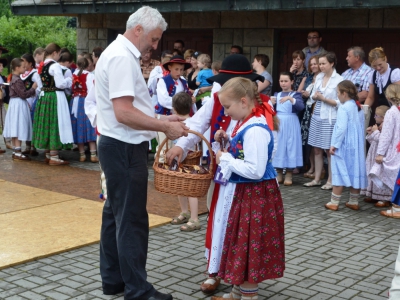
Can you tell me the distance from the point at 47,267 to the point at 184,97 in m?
2.22

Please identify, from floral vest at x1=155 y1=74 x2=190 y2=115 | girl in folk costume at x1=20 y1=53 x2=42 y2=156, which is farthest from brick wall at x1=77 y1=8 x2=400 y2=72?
girl in folk costume at x1=20 y1=53 x2=42 y2=156

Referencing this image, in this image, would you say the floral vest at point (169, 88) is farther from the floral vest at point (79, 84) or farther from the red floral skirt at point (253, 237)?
the red floral skirt at point (253, 237)

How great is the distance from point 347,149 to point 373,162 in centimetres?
59

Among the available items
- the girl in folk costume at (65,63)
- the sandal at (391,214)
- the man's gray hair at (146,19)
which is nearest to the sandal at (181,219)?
the sandal at (391,214)

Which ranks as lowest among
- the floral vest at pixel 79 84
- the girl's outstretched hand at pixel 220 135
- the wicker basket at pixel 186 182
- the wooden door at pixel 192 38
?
the wicker basket at pixel 186 182

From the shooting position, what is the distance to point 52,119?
9852 mm

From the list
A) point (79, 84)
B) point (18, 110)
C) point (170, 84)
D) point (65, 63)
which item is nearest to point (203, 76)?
point (170, 84)

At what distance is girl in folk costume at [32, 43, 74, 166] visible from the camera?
974 centimetres

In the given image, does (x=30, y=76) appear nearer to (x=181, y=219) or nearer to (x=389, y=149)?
(x=181, y=219)

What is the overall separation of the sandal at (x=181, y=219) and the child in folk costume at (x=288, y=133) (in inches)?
96.8

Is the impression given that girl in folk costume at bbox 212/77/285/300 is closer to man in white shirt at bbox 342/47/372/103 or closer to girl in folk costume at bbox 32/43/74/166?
man in white shirt at bbox 342/47/372/103

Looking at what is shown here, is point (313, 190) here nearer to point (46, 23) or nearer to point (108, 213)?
point (108, 213)

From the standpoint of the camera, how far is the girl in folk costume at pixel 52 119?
32.0ft

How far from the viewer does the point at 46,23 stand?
39094 mm
